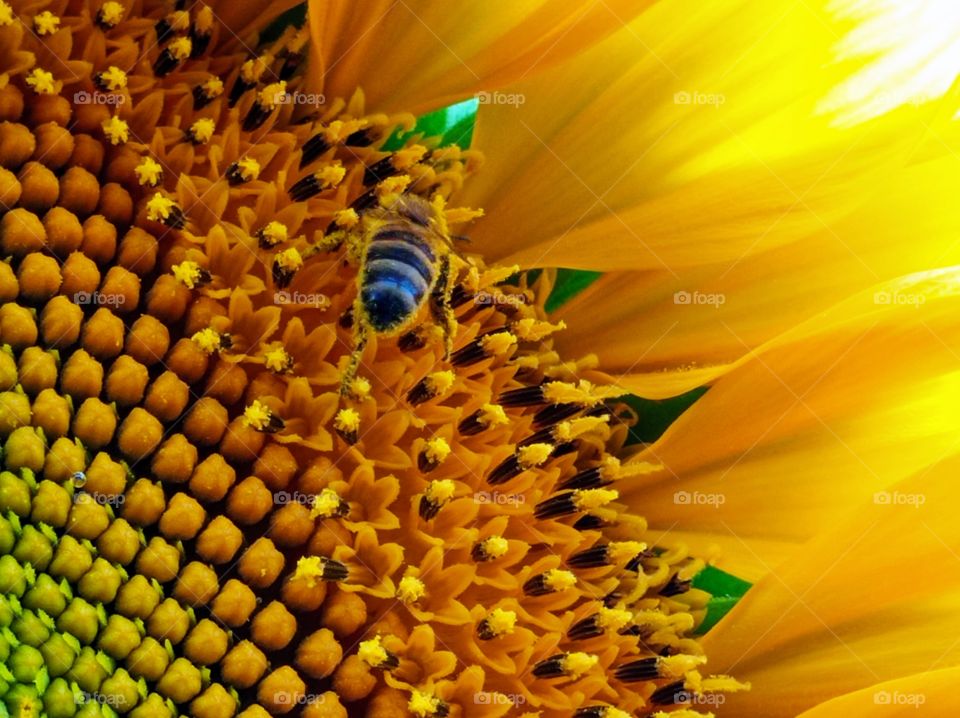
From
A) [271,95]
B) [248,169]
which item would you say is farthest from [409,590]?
[271,95]

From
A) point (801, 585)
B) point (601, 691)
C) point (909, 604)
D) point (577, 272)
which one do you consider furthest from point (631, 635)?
point (577, 272)

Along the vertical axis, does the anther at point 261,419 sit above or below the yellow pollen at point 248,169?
below


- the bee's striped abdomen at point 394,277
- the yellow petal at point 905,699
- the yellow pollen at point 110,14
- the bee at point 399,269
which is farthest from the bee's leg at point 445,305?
the yellow petal at point 905,699

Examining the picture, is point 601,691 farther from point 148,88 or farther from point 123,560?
point 148,88

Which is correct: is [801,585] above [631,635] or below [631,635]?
above

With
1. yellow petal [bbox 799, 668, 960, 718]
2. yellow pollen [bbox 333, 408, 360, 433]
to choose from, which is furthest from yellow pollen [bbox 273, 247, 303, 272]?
yellow petal [bbox 799, 668, 960, 718]

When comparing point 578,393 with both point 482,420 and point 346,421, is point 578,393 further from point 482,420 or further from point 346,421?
point 346,421

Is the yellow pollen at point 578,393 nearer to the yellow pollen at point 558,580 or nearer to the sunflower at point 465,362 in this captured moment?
the sunflower at point 465,362
